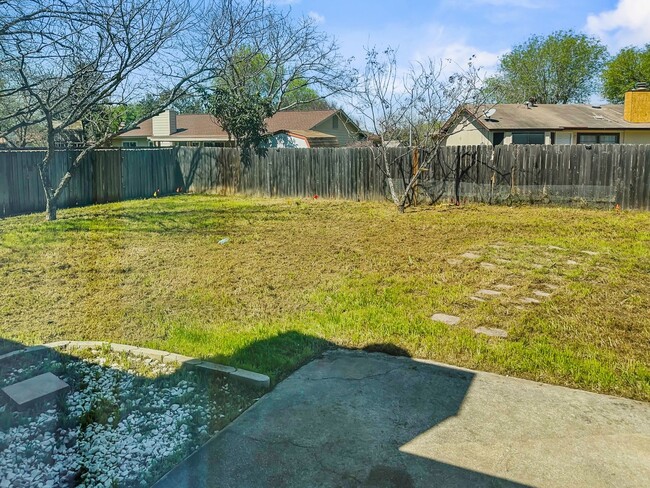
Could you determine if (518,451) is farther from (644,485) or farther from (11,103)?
(11,103)

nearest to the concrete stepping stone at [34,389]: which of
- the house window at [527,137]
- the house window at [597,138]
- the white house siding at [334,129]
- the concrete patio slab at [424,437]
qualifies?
the concrete patio slab at [424,437]

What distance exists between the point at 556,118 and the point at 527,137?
5.17 ft

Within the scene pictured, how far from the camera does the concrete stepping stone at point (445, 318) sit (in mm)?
4809

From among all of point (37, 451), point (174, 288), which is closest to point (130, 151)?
point (174, 288)

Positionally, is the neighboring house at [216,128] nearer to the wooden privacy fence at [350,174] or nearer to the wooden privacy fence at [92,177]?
the wooden privacy fence at [350,174]

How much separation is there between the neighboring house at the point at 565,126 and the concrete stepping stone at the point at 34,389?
18697 millimetres

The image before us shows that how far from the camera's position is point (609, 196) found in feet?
39.8

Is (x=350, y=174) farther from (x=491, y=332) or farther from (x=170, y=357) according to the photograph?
(x=170, y=357)

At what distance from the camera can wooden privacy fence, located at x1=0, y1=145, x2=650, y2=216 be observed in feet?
39.3

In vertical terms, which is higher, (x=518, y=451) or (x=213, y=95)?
(x=213, y=95)

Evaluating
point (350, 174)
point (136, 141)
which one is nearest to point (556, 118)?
point (350, 174)

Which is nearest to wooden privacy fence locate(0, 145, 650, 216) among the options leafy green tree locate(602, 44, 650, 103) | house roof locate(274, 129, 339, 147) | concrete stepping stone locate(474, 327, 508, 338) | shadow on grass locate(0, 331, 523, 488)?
house roof locate(274, 129, 339, 147)

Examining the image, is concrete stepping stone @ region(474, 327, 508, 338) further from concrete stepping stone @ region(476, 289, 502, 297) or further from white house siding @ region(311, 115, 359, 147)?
white house siding @ region(311, 115, 359, 147)

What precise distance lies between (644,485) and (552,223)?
Answer: 27.3 feet
